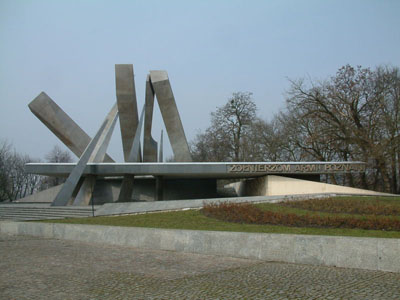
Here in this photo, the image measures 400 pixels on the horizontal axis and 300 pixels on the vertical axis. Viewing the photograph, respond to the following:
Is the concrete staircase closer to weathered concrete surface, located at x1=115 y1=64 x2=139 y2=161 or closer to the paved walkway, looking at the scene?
weathered concrete surface, located at x1=115 y1=64 x2=139 y2=161

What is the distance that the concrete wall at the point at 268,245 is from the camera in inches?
262

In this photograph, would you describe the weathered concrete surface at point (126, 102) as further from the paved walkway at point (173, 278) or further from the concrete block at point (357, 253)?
the concrete block at point (357, 253)

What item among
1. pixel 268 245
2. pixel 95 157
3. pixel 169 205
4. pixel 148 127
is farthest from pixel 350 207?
pixel 148 127

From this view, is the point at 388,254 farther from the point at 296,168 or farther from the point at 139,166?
the point at 139,166

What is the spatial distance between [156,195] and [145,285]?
22099mm

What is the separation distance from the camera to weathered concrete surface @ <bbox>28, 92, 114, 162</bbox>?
25.6 m

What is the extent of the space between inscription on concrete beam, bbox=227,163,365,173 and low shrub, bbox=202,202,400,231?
7771 mm

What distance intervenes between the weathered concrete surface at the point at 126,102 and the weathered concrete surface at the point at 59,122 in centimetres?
262

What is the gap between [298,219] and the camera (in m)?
11.0

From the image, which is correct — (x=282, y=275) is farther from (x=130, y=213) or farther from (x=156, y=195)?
(x=156, y=195)

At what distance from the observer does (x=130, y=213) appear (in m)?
17.7

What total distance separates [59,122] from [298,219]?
1942 cm

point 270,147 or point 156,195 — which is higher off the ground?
point 270,147

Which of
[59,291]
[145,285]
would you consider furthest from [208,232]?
[59,291]
